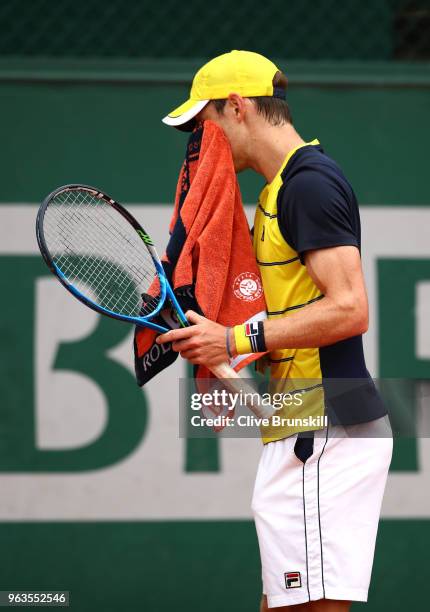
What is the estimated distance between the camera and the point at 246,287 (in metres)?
2.77

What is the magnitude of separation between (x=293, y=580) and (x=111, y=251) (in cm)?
116

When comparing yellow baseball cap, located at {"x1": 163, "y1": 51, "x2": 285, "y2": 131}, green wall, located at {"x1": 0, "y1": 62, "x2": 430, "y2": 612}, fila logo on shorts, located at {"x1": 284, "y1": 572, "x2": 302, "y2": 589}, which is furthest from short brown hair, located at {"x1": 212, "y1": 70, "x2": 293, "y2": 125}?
green wall, located at {"x1": 0, "y1": 62, "x2": 430, "y2": 612}

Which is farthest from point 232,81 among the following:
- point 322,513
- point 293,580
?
point 293,580

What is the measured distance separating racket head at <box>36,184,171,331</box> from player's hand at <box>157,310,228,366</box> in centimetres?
9

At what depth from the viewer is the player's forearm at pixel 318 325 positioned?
8.38 feet

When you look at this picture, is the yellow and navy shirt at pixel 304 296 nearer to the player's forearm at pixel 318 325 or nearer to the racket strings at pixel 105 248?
the player's forearm at pixel 318 325

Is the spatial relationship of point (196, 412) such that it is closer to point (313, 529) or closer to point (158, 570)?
point (313, 529)

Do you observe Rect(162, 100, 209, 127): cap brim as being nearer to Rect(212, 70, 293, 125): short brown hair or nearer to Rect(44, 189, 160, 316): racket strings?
Rect(212, 70, 293, 125): short brown hair

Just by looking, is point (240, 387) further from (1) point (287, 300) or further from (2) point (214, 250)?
(2) point (214, 250)

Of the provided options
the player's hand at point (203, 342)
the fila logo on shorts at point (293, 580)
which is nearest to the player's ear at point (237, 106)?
the player's hand at point (203, 342)

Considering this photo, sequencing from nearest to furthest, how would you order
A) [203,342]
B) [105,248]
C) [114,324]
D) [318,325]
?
[318,325]
[203,342]
[105,248]
[114,324]

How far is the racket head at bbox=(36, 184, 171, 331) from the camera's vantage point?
285 centimetres

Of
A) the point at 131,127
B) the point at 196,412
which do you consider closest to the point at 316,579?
the point at 196,412

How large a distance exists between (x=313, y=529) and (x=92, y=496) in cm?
158
